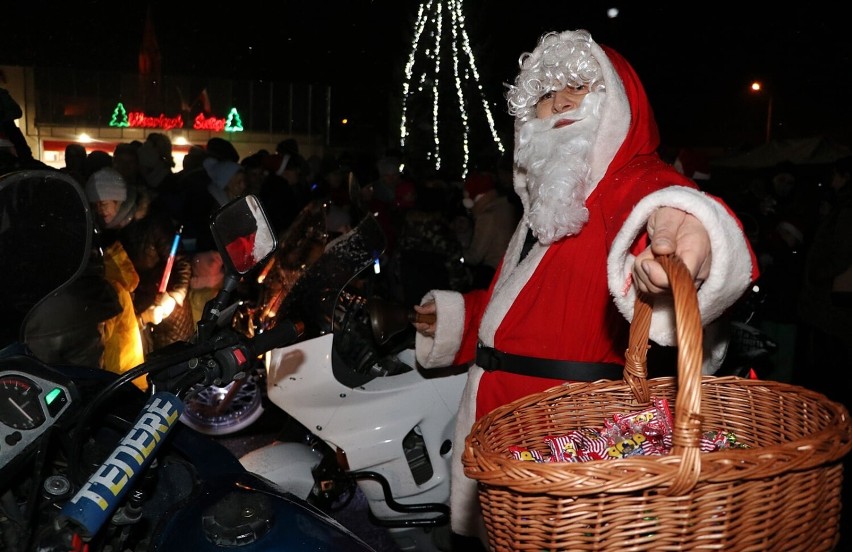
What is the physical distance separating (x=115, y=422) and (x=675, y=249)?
1.34 m

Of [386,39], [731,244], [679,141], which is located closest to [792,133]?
[679,141]

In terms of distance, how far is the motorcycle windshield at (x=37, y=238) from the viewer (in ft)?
5.50

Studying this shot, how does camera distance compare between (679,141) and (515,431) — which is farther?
(679,141)

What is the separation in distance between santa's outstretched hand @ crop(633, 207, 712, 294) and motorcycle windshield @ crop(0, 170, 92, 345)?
1.29m

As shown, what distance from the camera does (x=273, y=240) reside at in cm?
173

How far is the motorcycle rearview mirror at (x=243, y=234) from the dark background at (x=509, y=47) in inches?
666

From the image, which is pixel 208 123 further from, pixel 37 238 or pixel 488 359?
pixel 37 238

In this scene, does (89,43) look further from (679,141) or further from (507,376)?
(507,376)

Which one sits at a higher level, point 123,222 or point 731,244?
point 731,244

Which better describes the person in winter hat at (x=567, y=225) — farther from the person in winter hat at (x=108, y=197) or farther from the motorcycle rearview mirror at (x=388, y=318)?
the person in winter hat at (x=108, y=197)

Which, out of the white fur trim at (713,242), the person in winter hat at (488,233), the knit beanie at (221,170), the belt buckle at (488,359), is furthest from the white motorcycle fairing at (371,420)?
the person in winter hat at (488,233)

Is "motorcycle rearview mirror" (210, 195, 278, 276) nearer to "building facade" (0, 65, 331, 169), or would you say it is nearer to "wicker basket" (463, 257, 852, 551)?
"wicker basket" (463, 257, 852, 551)

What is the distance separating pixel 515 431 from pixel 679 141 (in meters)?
21.9

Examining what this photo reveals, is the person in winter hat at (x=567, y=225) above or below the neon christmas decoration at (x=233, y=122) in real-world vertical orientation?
above
